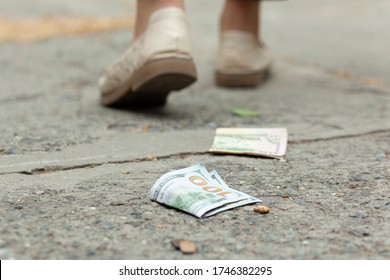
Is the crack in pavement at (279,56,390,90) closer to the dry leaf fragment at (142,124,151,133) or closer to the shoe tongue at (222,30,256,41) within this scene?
the shoe tongue at (222,30,256,41)

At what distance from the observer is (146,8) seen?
5.93 ft

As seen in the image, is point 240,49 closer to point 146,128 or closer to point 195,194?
point 146,128

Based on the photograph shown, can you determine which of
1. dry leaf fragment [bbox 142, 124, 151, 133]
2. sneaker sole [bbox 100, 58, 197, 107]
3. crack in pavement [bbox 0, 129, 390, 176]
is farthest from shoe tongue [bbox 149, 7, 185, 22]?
crack in pavement [bbox 0, 129, 390, 176]

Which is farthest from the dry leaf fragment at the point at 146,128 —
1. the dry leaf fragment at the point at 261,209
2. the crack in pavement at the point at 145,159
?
the dry leaf fragment at the point at 261,209

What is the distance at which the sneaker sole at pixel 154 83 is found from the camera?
5.46 ft

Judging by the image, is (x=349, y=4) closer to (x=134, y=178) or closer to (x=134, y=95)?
(x=134, y=95)

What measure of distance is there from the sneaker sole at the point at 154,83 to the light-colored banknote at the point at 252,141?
0.17m

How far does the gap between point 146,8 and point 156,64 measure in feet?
0.73

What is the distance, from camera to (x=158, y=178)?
1316 mm

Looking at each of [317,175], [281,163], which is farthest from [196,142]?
[317,175]

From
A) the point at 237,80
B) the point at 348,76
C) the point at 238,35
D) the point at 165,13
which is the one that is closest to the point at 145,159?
the point at 165,13

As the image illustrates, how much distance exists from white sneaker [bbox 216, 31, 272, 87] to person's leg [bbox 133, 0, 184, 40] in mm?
488

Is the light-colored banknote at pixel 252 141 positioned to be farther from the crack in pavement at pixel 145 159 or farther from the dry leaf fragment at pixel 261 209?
the dry leaf fragment at pixel 261 209
